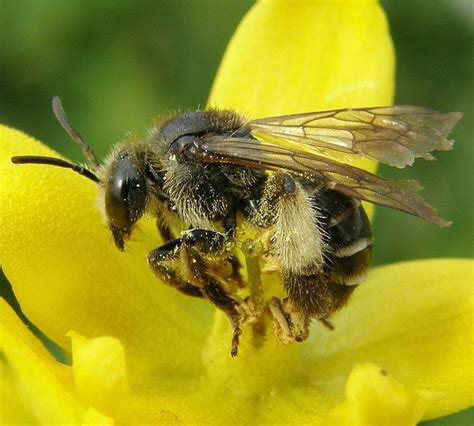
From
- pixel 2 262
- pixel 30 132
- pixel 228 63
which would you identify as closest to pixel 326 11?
pixel 228 63

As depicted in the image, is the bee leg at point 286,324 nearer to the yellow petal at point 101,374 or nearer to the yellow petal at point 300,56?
the yellow petal at point 101,374

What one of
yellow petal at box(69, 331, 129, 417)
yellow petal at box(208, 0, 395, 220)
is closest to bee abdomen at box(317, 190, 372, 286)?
yellow petal at box(69, 331, 129, 417)

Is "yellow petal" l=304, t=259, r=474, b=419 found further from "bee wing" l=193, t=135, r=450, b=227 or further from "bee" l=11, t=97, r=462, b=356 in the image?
"bee wing" l=193, t=135, r=450, b=227

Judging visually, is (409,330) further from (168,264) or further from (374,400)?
(374,400)

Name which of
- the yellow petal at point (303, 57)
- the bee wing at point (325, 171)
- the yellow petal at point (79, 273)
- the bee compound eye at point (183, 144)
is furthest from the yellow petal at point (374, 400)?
the yellow petal at point (303, 57)

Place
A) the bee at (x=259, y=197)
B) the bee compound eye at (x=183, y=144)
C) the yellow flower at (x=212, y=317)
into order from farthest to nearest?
the yellow flower at (x=212, y=317)
the bee compound eye at (x=183, y=144)
the bee at (x=259, y=197)

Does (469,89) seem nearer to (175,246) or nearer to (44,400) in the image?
(175,246)

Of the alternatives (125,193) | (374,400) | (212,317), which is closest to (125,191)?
(125,193)

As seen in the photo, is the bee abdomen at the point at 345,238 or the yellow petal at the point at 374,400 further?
the bee abdomen at the point at 345,238
